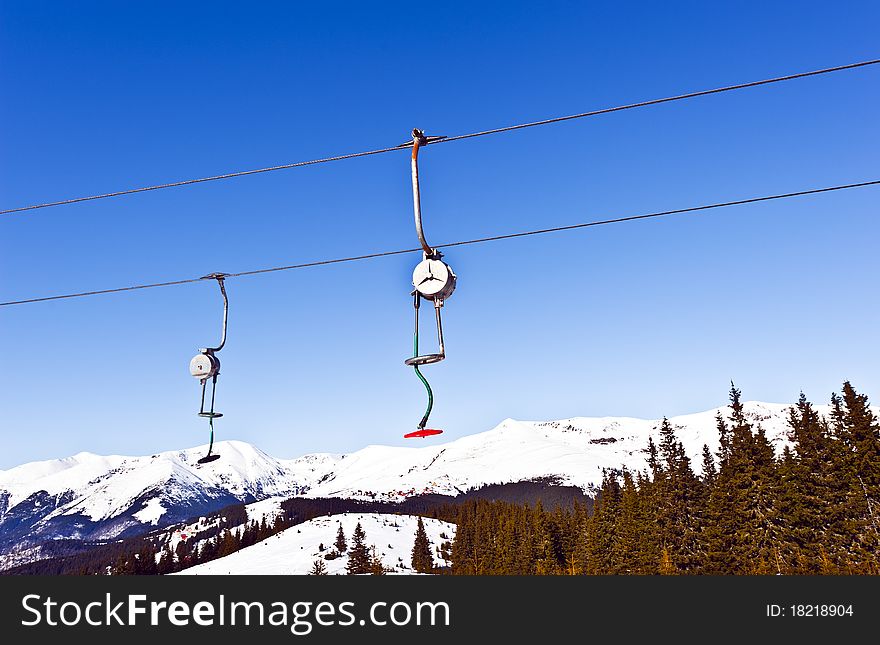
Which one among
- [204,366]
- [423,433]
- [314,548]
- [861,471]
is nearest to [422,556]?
[314,548]

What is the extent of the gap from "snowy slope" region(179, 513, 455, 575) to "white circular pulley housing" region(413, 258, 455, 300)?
443 ft

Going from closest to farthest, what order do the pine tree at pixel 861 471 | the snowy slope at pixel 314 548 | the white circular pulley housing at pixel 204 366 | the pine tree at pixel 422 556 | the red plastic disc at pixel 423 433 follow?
1. the red plastic disc at pixel 423 433
2. the white circular pulley housing at pixel 204 366
3. the pine tree at pixel 861 471
4. the pine tree at pixel 422 556
5. the snowy slope at pixel 314 548

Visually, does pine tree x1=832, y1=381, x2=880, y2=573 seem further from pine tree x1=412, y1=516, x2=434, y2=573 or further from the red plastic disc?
pine tree x1=412, y1=516, x2=434, y2=573

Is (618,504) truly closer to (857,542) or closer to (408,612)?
(857,542)

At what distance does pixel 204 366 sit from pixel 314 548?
17328 centimetres

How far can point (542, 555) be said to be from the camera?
7400cm

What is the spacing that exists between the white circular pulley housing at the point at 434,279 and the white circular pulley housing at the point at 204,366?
3513 mm

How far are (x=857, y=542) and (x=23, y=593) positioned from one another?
158 ft

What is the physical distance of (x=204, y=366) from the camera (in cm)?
813

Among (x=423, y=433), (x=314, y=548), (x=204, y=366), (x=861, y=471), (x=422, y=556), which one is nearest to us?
(x=423, y=433)

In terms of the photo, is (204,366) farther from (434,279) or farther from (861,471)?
(861,471)

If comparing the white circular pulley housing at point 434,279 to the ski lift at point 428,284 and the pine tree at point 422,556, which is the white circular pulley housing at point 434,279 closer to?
the ski lift at point 428,284

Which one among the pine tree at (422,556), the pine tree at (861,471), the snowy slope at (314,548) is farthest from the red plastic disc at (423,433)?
the snowy slope at (314,548)

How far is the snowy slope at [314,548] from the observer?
15062 cm
